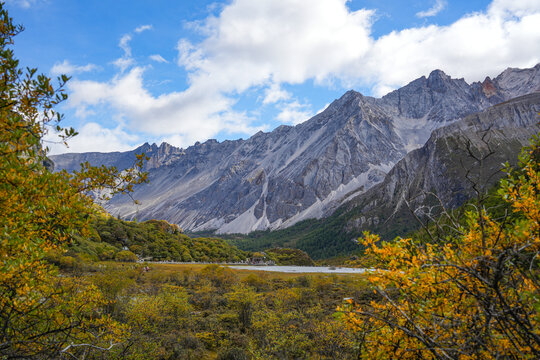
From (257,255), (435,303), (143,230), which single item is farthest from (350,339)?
(257,255)

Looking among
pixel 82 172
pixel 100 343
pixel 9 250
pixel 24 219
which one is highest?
pixel 82 172

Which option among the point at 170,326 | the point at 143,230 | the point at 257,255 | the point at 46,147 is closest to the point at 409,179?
the point at 257,255

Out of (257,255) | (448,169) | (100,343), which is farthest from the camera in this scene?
(448,169)

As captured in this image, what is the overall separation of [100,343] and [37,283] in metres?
10.1

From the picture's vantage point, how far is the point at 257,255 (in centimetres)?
11738

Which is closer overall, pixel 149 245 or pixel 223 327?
pixel 223 327

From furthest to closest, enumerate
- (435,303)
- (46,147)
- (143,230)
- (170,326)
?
(143,230) < (170,326) < (46,147) < (435,303)

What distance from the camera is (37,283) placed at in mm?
6391

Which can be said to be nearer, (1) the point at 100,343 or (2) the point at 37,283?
(2) the point at 37,283

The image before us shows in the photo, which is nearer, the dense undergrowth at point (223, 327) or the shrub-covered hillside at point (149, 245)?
the dense undergrowth at point (223, 327)

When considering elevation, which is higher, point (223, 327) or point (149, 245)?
point (149, 245)

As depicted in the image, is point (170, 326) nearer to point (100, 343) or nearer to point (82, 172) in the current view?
point (100, 343)

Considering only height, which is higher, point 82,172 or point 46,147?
point 46,147

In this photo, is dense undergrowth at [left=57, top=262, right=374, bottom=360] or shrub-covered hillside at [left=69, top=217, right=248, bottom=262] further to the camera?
shrub-covered hillside at [left=69, top=217, right=248, bottom=262]
